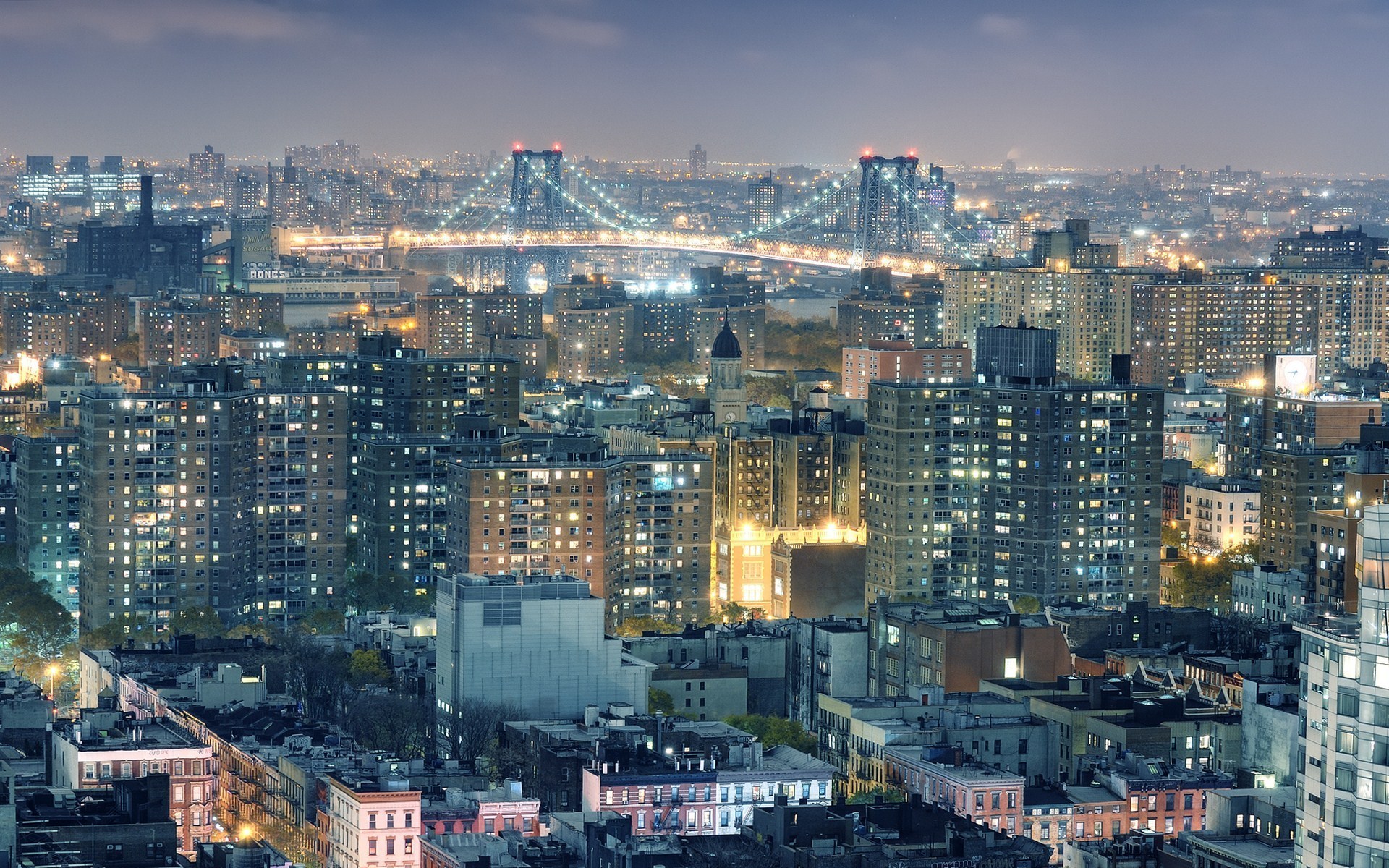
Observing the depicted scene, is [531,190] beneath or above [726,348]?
above

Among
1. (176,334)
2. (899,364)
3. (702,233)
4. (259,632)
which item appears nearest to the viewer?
(259,632)

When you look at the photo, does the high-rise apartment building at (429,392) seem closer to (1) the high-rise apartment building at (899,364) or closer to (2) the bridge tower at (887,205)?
(1) the high-rise apartment building at (899,364)

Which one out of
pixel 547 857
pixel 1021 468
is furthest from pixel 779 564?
pixel 547 857

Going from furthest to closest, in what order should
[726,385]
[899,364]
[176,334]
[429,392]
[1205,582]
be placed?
[176,334], [899,364], [726,385], [429,392], [1205,582]

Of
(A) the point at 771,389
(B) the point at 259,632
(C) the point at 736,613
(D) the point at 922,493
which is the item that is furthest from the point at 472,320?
(B) the point at 259,632

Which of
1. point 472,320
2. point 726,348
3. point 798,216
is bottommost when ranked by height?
point 726,348

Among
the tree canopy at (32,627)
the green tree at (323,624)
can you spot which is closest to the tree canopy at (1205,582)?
the green tree at (323,624)

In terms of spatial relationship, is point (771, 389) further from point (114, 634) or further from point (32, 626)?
point (32, 626)

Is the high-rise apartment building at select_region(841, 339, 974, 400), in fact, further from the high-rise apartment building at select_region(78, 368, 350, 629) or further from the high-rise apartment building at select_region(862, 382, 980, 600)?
the high-rise apartment building at select_region(78, 368, 350, 629)
